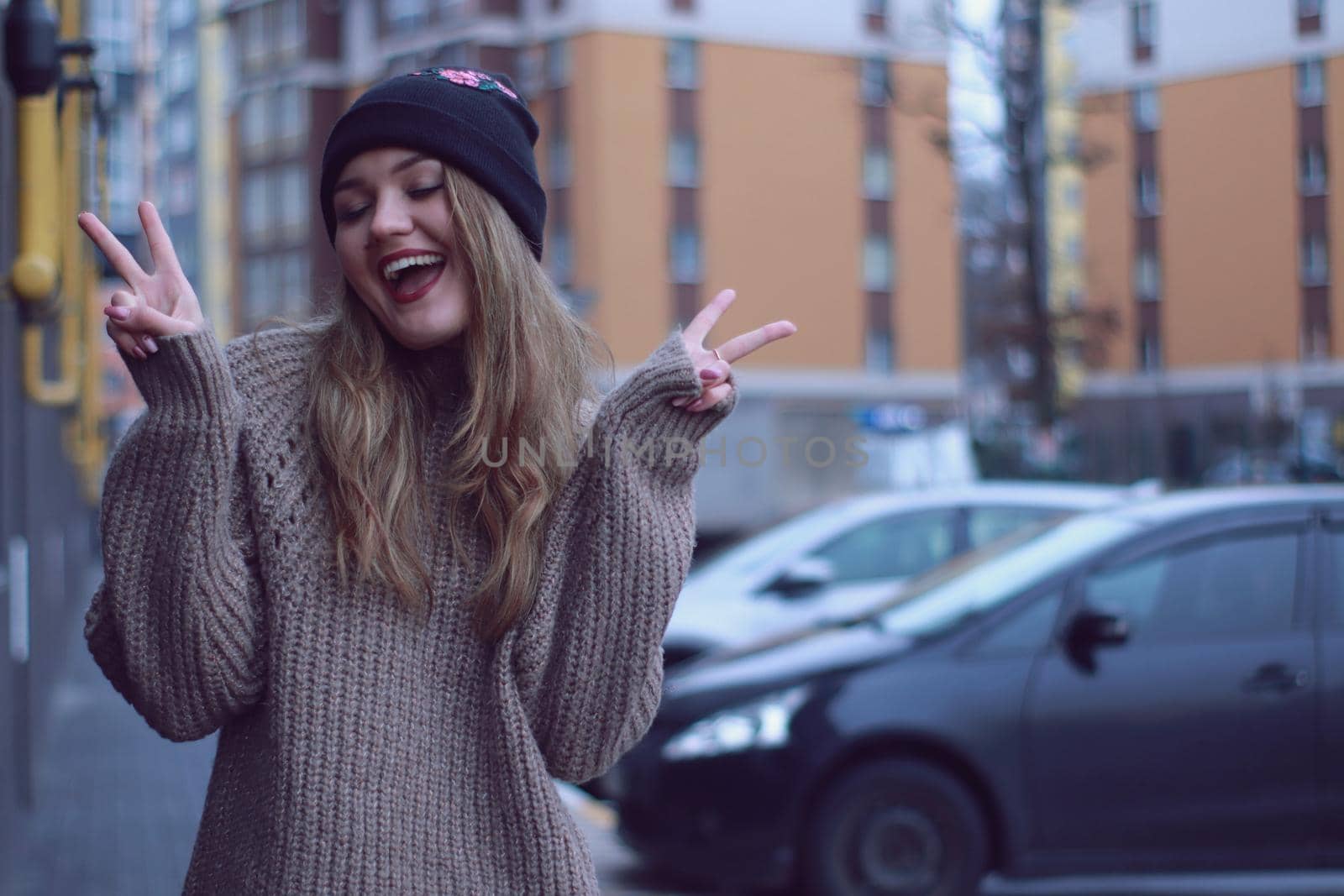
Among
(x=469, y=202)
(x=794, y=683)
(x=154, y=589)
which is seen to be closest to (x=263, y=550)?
(x=154, y=589)

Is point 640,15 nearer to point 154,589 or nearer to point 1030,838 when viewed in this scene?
point 1030,838

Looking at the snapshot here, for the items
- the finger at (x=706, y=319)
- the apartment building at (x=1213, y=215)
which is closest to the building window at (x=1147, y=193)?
the apartment building at (x=1213, y=215)

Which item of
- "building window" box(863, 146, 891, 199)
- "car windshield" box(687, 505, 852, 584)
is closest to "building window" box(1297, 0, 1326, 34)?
"car windshield" box(687, 505, 852, 584)

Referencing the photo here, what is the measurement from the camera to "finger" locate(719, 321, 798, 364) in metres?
1.86

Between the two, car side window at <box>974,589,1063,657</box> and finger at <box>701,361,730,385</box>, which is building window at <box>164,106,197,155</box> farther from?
finger at <box>701,361,730,385</box>

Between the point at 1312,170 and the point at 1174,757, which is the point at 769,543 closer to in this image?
the point at 1174,757

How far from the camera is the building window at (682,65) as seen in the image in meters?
35.4

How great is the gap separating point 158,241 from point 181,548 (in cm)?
34

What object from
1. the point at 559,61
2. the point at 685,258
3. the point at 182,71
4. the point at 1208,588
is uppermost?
the point at 559,61

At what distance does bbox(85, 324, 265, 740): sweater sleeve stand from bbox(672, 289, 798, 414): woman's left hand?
1.64 feet

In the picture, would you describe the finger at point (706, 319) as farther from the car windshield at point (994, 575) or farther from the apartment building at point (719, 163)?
the apartment building at point (719, 163)

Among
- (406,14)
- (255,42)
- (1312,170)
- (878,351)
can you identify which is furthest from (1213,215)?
(255,42)

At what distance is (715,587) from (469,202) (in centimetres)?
663

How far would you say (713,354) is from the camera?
1.87 meters
